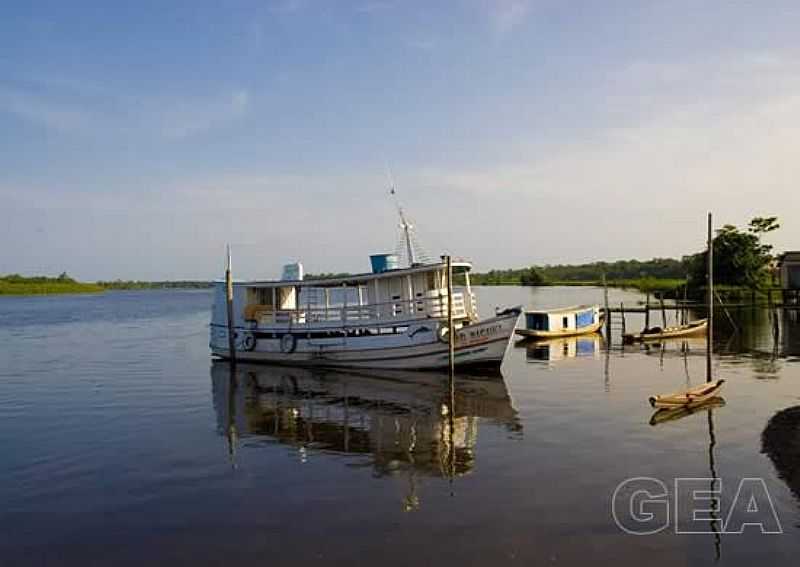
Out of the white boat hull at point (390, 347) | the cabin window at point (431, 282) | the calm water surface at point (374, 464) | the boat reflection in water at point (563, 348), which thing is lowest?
the calm water surface at point (374, 464)

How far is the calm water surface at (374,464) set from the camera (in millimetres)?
10656

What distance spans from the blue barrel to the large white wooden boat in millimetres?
46

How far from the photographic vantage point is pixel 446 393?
80.3 ft

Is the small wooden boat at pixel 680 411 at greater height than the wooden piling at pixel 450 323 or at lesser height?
lesser

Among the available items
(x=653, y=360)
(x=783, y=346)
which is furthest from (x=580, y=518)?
(x=783, y=346)

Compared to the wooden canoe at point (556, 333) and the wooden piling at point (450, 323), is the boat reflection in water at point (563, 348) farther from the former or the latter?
the wooden piling at point (450, 323)

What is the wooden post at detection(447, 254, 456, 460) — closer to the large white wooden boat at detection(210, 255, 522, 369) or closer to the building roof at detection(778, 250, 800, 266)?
the large white wooden boat at detection(210, 255, 522, 369)

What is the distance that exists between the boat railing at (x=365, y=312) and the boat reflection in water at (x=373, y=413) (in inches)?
94.3

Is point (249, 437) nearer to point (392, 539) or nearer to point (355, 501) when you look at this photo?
point (355, 501)

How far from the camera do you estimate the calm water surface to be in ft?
35.0

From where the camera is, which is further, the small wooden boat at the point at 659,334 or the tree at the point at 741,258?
the tree at the point at 741,258

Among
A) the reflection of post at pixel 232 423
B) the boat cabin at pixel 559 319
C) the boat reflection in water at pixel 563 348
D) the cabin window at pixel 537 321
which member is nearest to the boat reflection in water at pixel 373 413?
the reflection of post at pixel 232 423

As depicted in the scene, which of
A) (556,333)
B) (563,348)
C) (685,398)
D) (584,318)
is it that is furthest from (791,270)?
(685,398)

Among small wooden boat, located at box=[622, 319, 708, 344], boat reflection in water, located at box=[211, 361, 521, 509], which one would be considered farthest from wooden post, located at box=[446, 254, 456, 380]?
small wooden boat, located at box=[622, 319, 708, 344]
